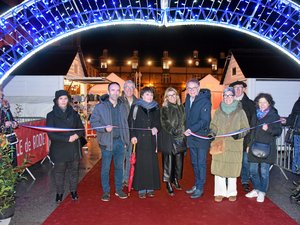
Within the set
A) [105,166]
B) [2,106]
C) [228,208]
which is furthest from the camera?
[2,106]

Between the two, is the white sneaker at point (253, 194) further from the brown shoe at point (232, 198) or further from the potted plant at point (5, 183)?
the potted plant at point (5, 183)

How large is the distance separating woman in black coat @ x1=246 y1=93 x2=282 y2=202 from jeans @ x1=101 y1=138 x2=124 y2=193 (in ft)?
7.15

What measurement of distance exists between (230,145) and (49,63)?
10.9m

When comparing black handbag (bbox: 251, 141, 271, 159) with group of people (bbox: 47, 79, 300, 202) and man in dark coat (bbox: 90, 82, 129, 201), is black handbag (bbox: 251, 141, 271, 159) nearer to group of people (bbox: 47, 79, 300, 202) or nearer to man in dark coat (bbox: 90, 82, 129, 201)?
group of people (bbox: 47, 79, 300, 202)

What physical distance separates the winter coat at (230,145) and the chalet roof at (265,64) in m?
7.28

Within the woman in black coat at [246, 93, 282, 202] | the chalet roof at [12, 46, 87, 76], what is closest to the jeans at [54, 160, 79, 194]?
the woman in black coat at [246, 93, 282, 202]

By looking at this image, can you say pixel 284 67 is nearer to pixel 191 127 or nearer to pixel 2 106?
pixel 191 127

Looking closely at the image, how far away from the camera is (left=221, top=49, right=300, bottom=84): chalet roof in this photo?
12.5 metres

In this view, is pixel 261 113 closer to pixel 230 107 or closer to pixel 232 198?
pixel 230 107

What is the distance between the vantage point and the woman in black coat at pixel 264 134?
552 cm

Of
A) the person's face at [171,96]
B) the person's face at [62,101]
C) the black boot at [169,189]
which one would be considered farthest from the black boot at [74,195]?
the person's face at [171,96]

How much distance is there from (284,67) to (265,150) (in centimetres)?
879

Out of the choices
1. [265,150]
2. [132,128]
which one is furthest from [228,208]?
[132,128]

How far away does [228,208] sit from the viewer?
5297mm
